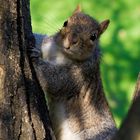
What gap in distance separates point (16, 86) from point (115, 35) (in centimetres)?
477

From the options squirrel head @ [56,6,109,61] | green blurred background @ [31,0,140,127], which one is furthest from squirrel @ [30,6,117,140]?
green blurred background @ [31,0,140,127]

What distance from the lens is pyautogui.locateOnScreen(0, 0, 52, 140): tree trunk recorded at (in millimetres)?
3539

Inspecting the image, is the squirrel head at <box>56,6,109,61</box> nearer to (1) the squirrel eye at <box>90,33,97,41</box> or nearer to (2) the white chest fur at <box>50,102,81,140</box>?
(1) the squirrel eye at <box>90,33,97,41</box>

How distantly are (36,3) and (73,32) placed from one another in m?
4.02

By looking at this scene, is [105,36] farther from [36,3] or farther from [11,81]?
[11,81]

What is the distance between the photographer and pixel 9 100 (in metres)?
3.55

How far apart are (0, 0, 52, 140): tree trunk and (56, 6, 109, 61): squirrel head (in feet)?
2.61

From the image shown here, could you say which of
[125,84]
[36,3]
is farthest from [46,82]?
[36,3]

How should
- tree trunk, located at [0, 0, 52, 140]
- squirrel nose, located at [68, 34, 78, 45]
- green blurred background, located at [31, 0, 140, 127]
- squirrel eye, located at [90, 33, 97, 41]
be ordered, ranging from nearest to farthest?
tree trunk, located at [0, 0, 52, 140] < squirrel nose, located at [68, 34, 78, 45] < squirrel eye, located at [90, 33, 97, 41] < green blurred background, located at [31, 0, 140, 127]

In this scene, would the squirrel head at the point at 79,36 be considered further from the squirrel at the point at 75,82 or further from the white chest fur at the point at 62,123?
the white chest fur at the point at 62,123

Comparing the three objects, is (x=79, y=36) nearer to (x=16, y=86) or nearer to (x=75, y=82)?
(x=75, y=82)

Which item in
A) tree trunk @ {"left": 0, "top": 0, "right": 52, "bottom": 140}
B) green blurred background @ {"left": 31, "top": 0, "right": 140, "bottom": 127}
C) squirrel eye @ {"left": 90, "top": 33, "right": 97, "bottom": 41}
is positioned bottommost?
tree trunk @ {"left": 0, "top": 0, "right": 52, "bottom": 140}

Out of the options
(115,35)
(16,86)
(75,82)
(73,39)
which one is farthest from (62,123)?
(115,35)

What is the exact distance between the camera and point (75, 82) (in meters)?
4.66
